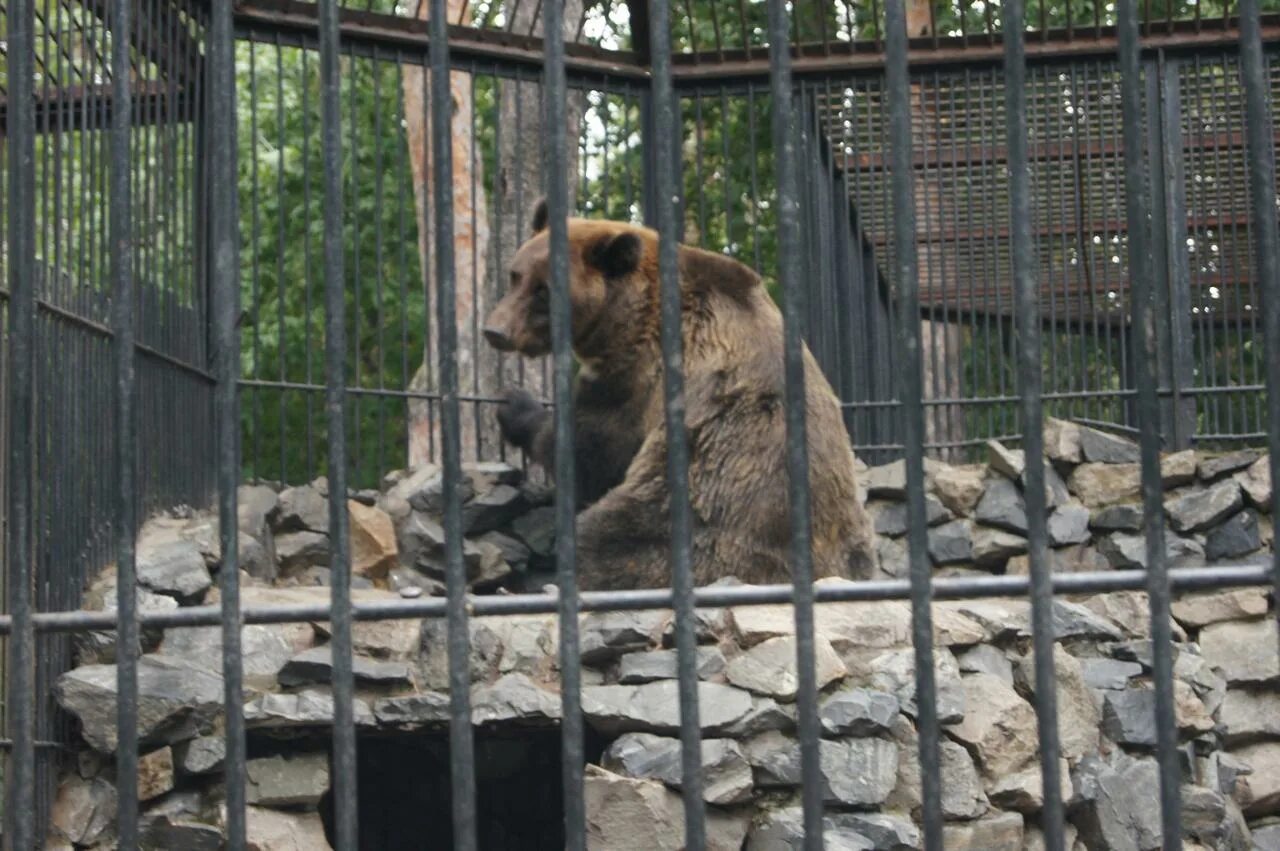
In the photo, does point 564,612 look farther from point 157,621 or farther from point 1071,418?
point 1071,418

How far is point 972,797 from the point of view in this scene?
6008 millimetres

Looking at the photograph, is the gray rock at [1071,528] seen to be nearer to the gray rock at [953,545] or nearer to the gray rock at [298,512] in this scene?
the gray rock at [953,545]

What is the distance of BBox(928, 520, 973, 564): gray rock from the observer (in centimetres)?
905

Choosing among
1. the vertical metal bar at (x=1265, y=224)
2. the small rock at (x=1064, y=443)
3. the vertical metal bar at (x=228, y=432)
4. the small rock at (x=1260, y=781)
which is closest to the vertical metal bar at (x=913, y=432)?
the vertical metal bar at (x=1265, y=224)

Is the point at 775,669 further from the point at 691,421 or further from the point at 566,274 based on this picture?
the point at 566,274

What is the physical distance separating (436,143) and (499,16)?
15265mm

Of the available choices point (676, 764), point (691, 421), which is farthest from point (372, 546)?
point (676, 764)

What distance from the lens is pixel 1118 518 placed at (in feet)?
29.7

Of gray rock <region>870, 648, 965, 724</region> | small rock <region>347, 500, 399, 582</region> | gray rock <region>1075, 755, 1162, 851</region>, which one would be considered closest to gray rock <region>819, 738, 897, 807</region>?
gray rock <region>870, 648, 965, 724</region>

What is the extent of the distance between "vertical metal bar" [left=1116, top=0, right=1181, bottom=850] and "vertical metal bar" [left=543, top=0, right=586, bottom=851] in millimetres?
693

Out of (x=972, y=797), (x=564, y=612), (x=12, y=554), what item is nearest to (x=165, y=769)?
(x=972, y=797)

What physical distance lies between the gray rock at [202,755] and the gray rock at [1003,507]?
4732mm

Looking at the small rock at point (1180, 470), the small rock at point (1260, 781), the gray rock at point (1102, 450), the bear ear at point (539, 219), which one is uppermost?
the bear ear at point (539, 219)

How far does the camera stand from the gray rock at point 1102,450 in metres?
9.32
